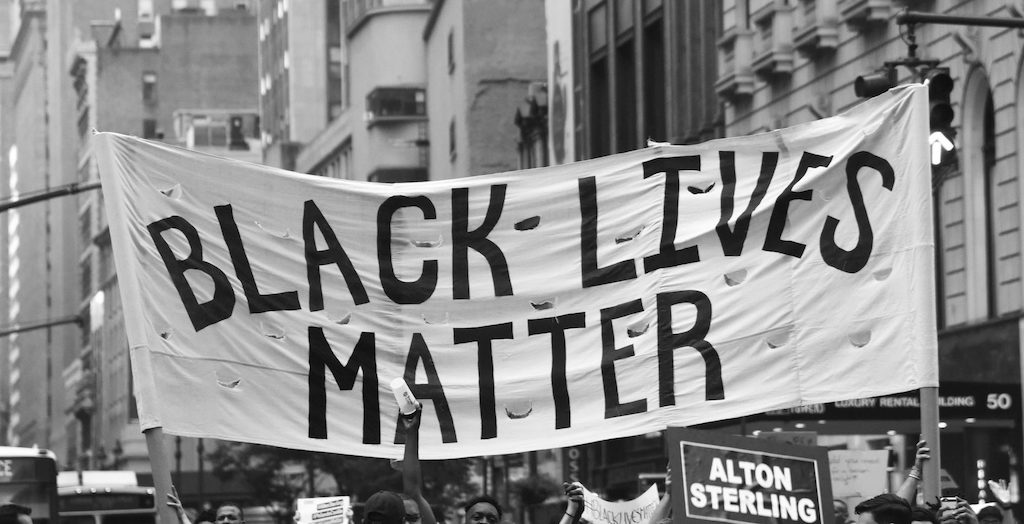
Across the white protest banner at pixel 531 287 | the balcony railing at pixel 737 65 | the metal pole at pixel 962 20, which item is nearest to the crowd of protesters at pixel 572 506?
the white protest banner at pixel 531 287

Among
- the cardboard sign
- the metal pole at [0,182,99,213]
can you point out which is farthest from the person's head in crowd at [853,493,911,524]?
the metal pole at [0,182,99,213]

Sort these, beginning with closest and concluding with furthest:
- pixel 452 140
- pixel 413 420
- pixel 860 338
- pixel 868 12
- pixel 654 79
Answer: pixel 413 420 < pixel 860 338 < pixel 868 12 < pixel 654 79 < pixel 452 140

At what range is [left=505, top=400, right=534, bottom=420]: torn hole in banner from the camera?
39.3ft

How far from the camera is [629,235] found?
39.9ft

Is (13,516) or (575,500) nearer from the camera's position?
(13,516)

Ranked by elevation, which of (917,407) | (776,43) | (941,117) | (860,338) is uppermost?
(776,43)

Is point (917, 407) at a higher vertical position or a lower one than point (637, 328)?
lower

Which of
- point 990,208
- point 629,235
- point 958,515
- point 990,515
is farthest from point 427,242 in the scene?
point 990,208

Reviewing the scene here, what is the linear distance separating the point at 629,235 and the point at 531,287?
1.93 ft

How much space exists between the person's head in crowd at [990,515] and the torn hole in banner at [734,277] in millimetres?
3334

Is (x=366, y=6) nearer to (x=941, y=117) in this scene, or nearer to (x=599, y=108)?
(x=599, y=108)

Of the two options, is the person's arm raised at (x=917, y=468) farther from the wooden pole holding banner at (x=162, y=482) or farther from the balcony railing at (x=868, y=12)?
the balcony railing at (x=868, y=12)

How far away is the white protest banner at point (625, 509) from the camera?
642 inches

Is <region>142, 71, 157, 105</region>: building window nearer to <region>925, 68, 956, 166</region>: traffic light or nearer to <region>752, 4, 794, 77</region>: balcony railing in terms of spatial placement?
<region>752, 4, 794, 77</region>: balcony railing
